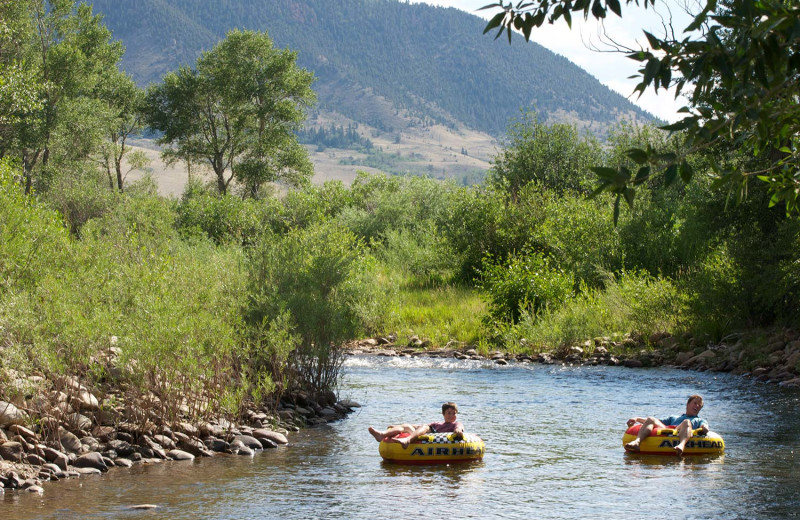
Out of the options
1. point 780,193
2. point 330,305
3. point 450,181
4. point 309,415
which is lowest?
point 309,415

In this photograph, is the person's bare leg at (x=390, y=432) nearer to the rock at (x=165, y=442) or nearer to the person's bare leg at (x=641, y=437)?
the rock at (x=165, y=442)

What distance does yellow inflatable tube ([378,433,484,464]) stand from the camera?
1305 cm

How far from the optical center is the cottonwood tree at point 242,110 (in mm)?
62188

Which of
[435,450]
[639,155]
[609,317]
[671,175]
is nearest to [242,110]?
[609,317]

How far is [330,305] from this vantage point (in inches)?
669

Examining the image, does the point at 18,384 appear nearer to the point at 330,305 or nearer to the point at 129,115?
the point at 330,305

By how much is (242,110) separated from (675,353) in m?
46.2

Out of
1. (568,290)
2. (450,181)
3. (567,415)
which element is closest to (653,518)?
(567,415)

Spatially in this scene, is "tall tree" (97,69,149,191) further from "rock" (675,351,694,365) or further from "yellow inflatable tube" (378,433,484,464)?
"yellow inflatable tube" (378,433,484,464)

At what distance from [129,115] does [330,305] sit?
5120cm

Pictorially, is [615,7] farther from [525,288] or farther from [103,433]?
[525,288]

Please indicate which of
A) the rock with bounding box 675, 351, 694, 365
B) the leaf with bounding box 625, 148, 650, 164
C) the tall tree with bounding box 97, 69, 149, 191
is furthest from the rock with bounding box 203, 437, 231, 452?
the tall tree with bounding box 97, 69, 149, 191

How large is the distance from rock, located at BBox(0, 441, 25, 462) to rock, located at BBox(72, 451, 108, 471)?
29.1 inches

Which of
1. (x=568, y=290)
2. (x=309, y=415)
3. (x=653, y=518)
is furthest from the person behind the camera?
(x=568, y=290)
